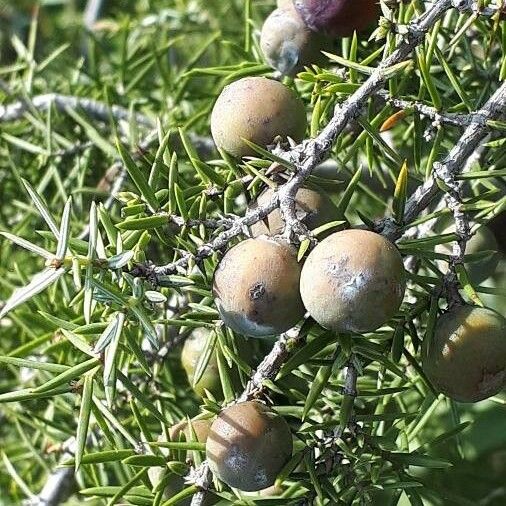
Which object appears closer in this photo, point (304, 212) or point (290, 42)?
point (304, 212)

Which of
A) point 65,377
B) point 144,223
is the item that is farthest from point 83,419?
point 144,223

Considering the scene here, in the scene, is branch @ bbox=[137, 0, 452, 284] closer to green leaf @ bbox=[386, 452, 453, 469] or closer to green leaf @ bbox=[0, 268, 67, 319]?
green leaf @ bbox=[0, 268, 67, 319]

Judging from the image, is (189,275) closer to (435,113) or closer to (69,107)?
(435,113)

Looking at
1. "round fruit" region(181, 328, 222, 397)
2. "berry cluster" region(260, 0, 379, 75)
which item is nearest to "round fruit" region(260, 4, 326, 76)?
"berry cluster" region(260, 0, 379, 75)

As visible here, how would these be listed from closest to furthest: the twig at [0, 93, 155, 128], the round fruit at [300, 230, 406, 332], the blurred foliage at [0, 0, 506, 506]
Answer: the round fruit at [300, 230, 406, 332]
the blurred foliage at [0, 0, 506, 506]
the twig at [0, 93, 155, 128]

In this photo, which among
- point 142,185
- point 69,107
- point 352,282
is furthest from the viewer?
point 69,107

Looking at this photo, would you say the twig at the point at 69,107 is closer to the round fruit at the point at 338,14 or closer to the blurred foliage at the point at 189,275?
the blurred foliage at the point at 189,275
